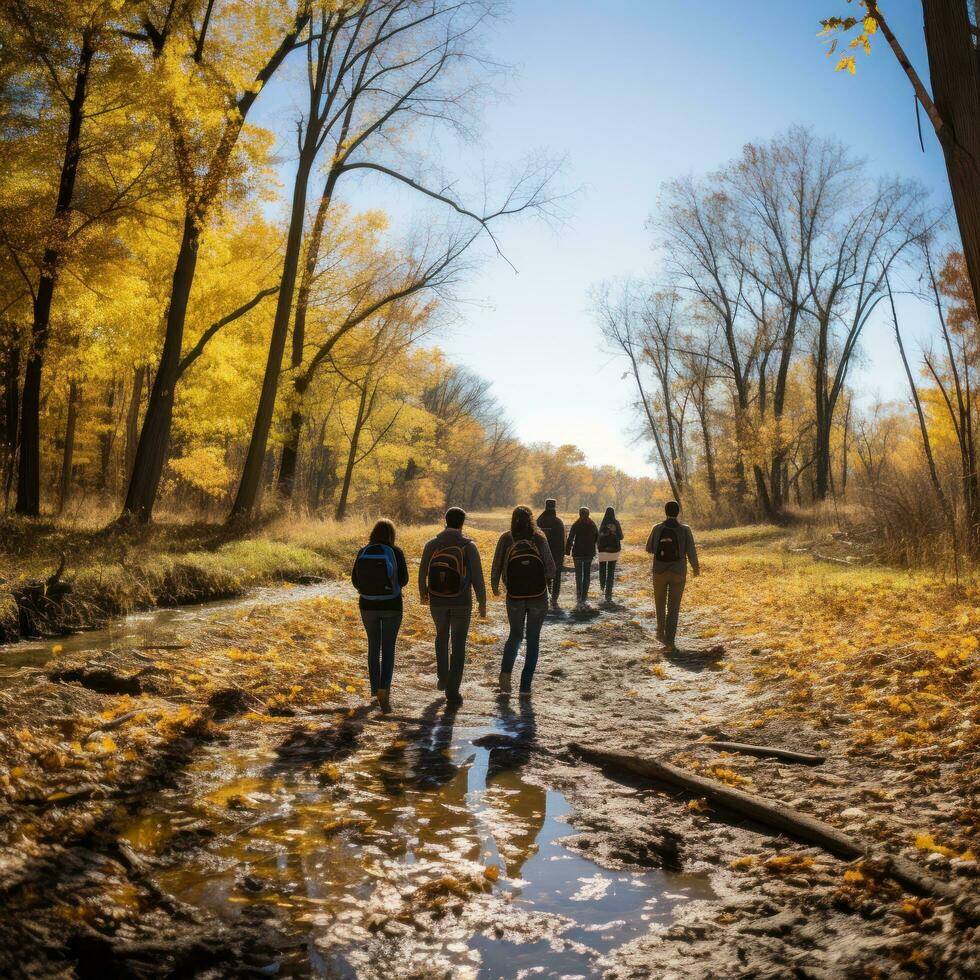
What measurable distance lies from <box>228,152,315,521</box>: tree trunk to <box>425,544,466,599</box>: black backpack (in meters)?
11.4

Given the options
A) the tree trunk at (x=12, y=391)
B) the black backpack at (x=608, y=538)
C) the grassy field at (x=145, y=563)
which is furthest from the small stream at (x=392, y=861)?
the tree trunk at (x=12, y=391)

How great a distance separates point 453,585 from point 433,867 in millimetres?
3961

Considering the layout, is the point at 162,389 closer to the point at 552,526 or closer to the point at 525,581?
the point at 552,526

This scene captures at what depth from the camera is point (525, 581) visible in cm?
859

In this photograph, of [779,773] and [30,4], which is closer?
[779,773]

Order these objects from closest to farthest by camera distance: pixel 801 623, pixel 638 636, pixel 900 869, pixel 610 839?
pixel 900 869, pixel 610 839, pixel 801 623, pixel 638 636

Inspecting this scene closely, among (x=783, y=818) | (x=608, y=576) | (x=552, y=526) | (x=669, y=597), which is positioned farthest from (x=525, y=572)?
(x=608, y=576)

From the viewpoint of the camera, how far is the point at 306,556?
17.9 m

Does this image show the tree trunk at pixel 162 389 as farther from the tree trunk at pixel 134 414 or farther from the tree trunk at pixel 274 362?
Answer: the tree trunk at pixel 134 414

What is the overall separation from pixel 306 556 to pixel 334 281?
32.9 ft

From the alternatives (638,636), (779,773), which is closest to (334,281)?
(638,636)

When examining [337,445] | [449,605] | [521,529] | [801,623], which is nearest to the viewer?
[449,605]

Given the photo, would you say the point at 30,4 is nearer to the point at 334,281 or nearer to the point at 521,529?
the point at 334,281

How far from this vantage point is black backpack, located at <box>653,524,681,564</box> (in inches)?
427
